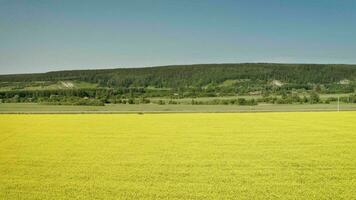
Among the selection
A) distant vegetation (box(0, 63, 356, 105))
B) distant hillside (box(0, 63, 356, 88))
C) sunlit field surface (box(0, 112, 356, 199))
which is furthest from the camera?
distant hillside (box(0, 63, 356, 88))

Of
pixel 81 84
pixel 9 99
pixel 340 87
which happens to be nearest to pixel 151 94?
pixel 81 84

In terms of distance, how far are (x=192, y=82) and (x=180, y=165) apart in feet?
282

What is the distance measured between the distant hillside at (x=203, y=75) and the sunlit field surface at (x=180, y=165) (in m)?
70.3

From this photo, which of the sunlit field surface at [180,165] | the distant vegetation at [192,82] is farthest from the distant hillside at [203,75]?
the sunlit field surface at [180,165]

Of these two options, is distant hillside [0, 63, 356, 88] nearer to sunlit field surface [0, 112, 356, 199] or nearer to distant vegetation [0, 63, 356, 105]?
Result: distant vegetation [0, 63, 356, 105]

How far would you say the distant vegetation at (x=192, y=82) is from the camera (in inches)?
3034

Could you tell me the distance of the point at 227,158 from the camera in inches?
626

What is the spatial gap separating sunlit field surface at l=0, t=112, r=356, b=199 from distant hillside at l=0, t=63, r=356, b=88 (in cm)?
7031

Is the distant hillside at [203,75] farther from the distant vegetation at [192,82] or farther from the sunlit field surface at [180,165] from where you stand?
the sunlit field surface at [180,165]

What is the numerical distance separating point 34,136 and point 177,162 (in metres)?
11.7

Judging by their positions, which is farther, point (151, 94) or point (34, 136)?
point (151, 94)

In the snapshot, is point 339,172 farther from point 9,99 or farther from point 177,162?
point 9,99

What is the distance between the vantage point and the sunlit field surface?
11.2m

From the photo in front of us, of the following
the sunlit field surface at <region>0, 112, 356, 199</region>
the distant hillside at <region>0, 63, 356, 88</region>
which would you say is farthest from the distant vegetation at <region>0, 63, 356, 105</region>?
the sunlit field surface at <region>0, 112, 356, 199</region>
